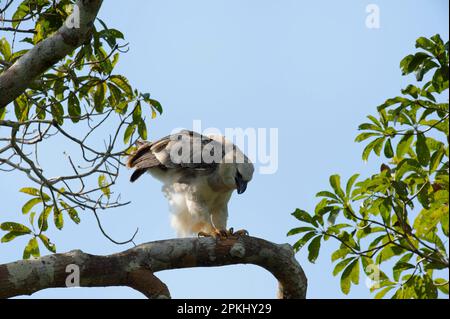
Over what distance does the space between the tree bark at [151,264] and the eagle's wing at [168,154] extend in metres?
1.64

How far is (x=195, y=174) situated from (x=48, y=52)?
7.57 ft

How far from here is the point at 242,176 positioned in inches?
237

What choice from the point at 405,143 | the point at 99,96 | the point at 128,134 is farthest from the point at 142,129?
the point at 405,143

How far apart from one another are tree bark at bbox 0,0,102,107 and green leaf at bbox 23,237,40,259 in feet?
5.07

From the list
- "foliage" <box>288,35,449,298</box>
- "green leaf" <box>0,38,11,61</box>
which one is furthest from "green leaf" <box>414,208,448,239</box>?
"green leaf" <box>0,38,11,61</box>

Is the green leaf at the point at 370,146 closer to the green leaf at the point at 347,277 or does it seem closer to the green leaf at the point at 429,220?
the green leaf at the point at 429,220

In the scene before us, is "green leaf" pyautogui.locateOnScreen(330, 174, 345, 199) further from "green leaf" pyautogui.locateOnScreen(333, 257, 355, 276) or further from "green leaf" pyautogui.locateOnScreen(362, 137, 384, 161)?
"green leaf" pyautogui.locateOnScreen(333, 257, 355, 276)

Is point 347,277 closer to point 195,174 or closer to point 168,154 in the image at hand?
point 195,174

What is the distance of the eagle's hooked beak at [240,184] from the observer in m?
5.98

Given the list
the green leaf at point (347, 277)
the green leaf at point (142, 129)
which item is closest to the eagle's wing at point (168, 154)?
the green leaf at point (142, 129)
